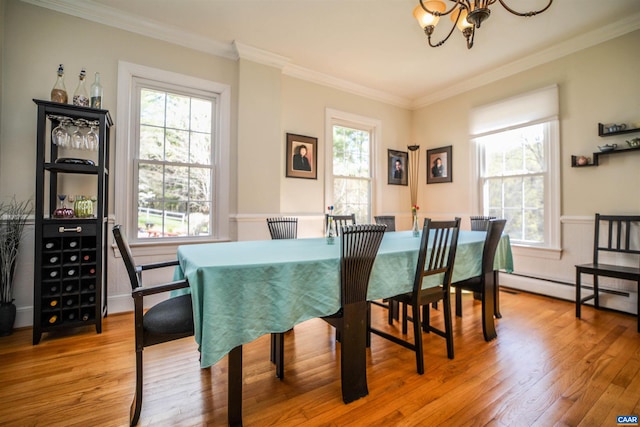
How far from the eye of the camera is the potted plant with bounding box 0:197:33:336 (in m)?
2.35

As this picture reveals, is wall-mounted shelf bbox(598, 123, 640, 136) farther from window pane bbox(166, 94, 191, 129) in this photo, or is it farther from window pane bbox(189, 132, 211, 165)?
window pane bbox(166, 94, 191, 129)

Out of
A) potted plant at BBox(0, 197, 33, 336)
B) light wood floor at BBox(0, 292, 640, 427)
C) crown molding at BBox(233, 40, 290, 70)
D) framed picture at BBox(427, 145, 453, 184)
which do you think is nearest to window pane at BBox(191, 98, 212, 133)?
crown molding at BBox(233, 40, 290, 70)

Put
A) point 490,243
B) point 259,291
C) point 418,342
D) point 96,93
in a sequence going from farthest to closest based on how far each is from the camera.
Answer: point 96,93
point 490,243
point 418,342
point 259,291

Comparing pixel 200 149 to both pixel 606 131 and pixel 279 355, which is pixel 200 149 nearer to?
pixel 279 355

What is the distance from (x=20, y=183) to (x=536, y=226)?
5.77m

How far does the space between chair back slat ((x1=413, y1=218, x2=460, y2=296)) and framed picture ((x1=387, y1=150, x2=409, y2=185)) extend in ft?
9.77

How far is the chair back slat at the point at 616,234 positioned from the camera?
281 cm

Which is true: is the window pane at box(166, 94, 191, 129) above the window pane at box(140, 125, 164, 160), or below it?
above

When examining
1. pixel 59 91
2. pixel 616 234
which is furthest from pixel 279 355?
pixel 616 234

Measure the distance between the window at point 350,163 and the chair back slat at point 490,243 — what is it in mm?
2355

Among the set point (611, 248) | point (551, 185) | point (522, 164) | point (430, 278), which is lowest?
point (430, 278)

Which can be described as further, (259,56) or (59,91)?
(259,56)

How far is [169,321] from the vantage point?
1444 mm

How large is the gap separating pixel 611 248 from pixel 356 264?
3.22 m
